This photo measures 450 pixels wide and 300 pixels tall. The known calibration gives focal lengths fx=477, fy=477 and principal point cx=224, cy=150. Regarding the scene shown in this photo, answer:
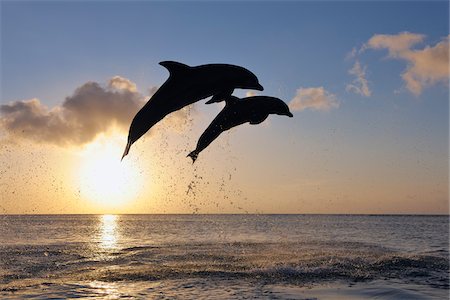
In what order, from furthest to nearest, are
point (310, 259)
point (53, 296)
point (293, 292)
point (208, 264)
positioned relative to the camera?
point (310, 259)
point (208, 264)
point (293, 292)
point (53, 296)

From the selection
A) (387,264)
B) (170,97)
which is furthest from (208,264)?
(170,97)

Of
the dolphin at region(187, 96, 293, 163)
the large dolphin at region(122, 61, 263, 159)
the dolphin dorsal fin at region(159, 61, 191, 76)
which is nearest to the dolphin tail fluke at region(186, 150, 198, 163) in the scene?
the dolphin at region(187, 96, 293, 163)

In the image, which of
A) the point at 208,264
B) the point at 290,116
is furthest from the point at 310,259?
the point at 290,116

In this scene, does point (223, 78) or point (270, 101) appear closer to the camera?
point (223, 78)

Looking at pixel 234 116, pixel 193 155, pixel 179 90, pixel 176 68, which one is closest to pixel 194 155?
pixel 193 155

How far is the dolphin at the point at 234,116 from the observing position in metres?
10.1

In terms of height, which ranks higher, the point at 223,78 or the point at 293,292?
the point at 223,78

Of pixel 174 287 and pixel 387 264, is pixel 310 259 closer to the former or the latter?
pixel 387 264

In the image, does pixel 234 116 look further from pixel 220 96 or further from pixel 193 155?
pixel 193 155

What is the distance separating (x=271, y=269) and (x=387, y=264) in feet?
17.9

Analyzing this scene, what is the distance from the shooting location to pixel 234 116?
10141mm

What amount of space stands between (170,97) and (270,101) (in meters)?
2.53

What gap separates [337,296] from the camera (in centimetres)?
1263

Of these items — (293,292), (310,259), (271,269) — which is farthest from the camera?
(310,259)
